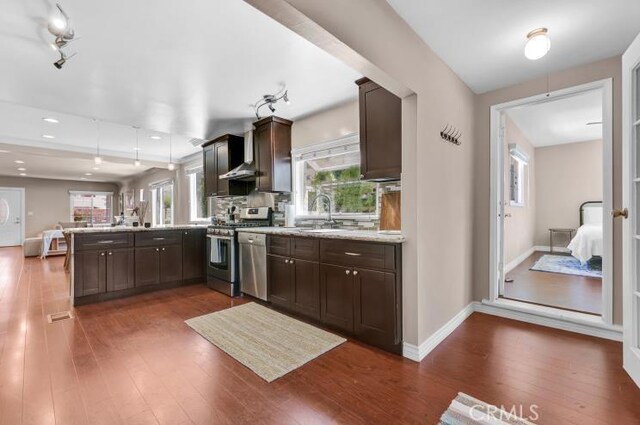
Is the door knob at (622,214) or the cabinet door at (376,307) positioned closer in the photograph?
the door knob at (622,214)

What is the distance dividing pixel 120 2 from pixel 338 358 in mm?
2868

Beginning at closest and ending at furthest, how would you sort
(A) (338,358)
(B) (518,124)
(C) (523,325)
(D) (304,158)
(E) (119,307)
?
1. (A) (338,358)
2. (C) (523,325)
3. (E) (119,307)
4. (D) (304,158)
5. (B) (518,124)

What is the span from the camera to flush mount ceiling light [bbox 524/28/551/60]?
2.06m

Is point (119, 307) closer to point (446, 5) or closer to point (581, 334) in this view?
point (446, 5)

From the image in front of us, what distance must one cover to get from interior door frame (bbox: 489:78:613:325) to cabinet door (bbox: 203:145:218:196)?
13.7 ft

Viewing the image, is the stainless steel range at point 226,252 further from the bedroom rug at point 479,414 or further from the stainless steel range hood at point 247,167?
the bedroom rug at point 479,414

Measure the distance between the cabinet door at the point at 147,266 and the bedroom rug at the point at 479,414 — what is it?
4.05 m

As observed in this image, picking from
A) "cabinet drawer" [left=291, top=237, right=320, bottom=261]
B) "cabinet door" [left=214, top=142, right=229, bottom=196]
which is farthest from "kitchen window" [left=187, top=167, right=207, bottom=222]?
"cabinet drawer" [left=291, top=237, right=320, bottom=261]

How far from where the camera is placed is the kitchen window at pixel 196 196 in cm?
633

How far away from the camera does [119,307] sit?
135 inches

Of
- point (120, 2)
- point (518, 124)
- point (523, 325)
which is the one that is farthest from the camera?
point (518, 124)

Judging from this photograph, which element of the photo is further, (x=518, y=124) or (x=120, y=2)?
(x=518, y=124)

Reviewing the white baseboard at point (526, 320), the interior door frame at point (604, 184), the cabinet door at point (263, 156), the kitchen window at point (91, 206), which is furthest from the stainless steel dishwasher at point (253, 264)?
the kitchen window at point (91, 206)

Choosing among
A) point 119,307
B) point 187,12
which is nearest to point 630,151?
point 187,12
